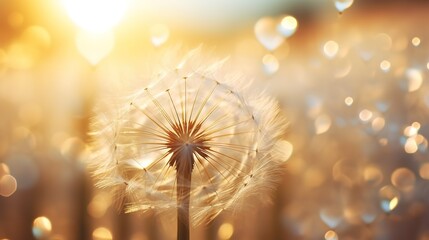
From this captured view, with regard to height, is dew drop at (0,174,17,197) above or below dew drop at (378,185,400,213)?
above

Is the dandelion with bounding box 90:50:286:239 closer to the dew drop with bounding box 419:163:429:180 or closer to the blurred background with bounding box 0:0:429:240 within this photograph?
the blurred background with bounding box 0:0:429:240

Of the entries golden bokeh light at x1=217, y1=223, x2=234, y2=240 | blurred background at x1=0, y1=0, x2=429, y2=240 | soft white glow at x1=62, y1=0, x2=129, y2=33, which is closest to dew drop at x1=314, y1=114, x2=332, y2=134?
blurred background at x1=0, y1=0, x2=429, y2=240

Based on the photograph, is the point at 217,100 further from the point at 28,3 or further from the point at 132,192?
the point at 28,3

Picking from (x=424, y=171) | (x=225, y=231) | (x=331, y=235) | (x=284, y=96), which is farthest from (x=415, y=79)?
(x=225, y=231)

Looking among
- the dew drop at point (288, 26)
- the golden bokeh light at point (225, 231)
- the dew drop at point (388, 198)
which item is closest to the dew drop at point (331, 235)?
the dew drop at point (388, 198)

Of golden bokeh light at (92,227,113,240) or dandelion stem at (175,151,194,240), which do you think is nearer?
dandelion stem at (175,151,194,240)

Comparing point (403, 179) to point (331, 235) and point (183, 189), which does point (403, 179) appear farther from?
point (183, 189)

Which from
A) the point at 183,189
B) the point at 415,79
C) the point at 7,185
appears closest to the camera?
the point at 183,189

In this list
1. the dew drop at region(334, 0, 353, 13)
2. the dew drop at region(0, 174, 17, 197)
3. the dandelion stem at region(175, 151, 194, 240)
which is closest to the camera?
the dandelion stem at region(175, 151, 194, 240)
